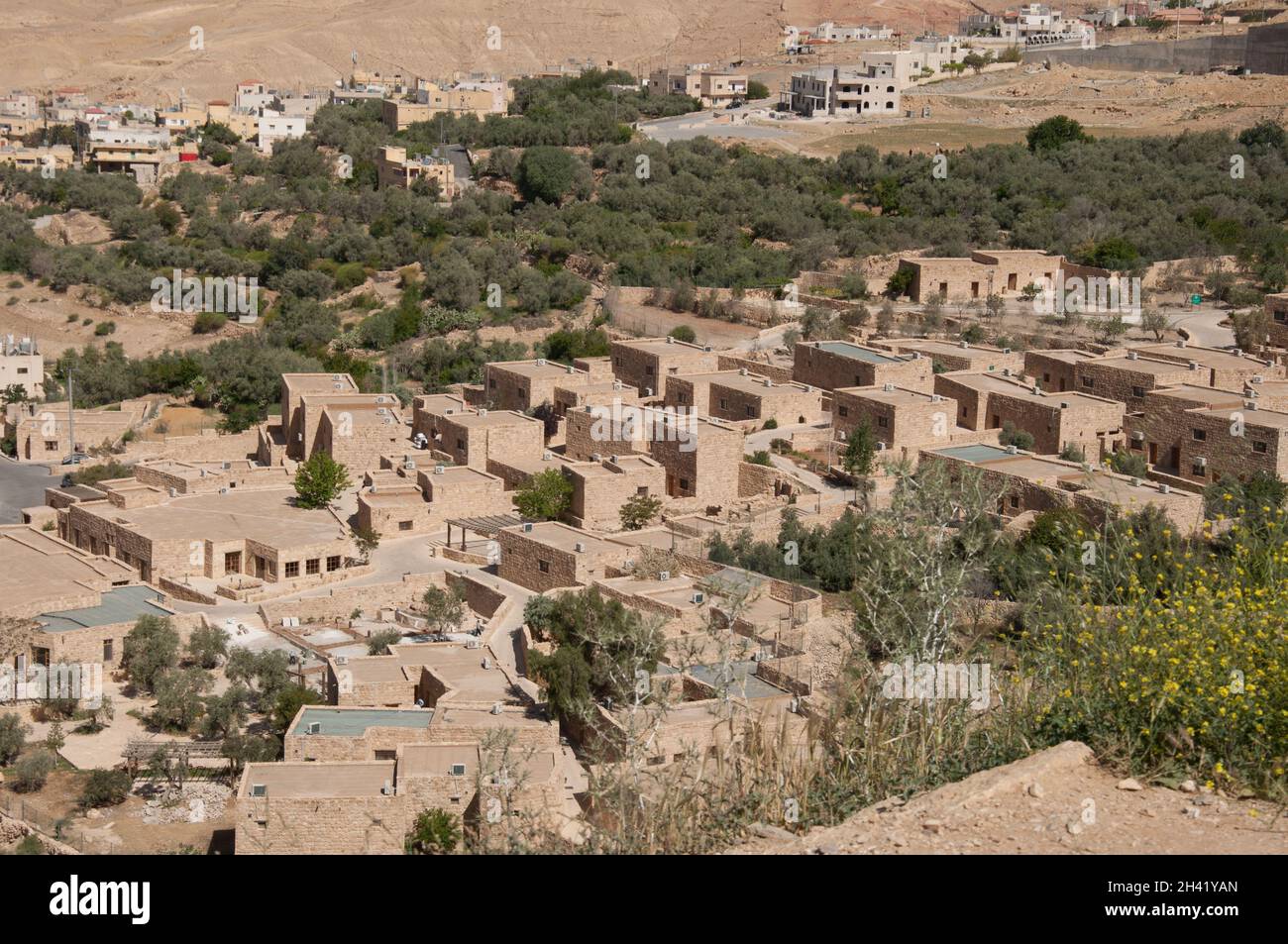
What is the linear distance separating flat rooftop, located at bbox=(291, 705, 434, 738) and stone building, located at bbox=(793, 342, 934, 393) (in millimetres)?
13975

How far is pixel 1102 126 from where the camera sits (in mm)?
63781

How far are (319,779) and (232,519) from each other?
375 inches

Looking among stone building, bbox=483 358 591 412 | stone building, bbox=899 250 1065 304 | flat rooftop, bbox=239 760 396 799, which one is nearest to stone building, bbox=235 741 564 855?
flat rooftop, bbox=239 760 396 799

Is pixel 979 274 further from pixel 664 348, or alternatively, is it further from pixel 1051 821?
pixel 1051 821

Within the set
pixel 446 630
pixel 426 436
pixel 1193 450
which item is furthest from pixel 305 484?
pixel 1193 450

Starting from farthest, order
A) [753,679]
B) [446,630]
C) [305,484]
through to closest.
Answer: [305,484], [446,630], [753,679]

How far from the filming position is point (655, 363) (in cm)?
3097

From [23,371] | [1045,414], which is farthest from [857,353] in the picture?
[23,371]

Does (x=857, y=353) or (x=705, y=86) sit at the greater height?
(x=705, y=86)

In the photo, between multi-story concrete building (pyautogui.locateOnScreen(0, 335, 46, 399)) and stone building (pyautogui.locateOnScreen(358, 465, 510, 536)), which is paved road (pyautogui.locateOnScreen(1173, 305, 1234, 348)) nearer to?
stone building (pyautogui.locateOnScreen(358, 465, 510, 536))

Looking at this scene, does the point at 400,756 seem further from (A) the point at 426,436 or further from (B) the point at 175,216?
(B) the point at 175,216

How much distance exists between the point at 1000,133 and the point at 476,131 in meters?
18.4

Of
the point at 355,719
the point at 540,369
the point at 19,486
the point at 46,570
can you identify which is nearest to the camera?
the point at 355,719

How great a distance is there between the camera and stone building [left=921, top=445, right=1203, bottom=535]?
22750 millimetres
